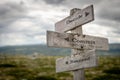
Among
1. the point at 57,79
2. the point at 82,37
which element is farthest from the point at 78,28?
the point at 57,79

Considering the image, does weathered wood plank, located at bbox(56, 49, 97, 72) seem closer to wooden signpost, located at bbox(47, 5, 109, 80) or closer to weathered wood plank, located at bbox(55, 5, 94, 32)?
wooden signpost, located at bbox(47, 5, 109, 80)

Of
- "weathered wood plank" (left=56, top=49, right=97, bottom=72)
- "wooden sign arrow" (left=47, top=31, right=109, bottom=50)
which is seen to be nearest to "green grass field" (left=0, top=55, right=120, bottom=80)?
"weathered wood plank" (left=56, top=49, right=97, bottom=72)

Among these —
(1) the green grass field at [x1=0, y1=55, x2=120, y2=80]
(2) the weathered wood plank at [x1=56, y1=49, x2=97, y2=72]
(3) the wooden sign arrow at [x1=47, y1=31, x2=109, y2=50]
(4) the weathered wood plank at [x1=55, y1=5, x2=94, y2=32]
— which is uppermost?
(4) the weathered wood plank at [x1=55, y1=5, x2=94, y2=32]

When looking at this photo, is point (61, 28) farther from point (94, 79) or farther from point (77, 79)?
point (94, 79)

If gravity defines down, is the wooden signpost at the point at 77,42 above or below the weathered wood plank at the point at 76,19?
below

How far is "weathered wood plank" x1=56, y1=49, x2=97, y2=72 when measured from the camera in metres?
7.51

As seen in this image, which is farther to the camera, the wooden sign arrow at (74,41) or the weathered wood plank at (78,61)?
the wooden sign arrow at (74,41)

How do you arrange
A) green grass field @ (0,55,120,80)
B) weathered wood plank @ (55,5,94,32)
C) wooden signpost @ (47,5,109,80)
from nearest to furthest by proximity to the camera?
wooden signpost @ (47,5,109,80), weathered wood plank @ (55,5,94,32), green grass field @ (0,55,120,80)

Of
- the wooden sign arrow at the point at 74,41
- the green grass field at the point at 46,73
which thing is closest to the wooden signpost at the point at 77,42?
the wooden sign arrow at the point at 74,41

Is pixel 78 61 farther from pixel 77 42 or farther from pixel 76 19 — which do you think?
pixel 76 19

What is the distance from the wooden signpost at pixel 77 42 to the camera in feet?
26.2

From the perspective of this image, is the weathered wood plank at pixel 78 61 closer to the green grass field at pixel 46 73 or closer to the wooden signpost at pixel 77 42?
the wooden signpost at pixel 77 42

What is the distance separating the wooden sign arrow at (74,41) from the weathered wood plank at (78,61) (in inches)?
17.8

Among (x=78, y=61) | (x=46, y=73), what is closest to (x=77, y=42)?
(x=78, y=61)
